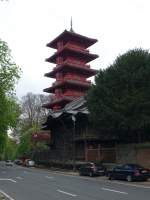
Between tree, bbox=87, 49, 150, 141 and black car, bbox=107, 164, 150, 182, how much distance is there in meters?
8.37

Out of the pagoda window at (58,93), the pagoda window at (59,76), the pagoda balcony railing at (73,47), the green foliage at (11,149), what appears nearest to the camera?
the pagoda window at (58,93)

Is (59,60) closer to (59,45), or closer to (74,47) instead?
(59,45)

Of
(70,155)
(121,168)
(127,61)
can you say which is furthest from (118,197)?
(70,155)

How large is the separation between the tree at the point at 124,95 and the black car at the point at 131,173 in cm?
837

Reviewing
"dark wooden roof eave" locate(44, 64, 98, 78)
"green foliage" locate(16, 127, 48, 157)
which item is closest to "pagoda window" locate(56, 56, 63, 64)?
"dark wooden roof eave" locate(44, 64, 98, 78)

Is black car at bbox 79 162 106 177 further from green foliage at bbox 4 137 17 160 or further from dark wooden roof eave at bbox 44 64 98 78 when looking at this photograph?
green foliage at bbox 4 137 17 160

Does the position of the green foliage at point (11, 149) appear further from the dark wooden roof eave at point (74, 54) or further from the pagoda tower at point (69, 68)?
the pagoda tower at point (69, 68)

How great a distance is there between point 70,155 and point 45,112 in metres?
38.1

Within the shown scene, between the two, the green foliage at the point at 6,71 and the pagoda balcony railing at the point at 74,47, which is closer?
the green foliage at the point at 6,71

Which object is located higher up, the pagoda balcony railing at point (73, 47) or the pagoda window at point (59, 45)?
the pagoda window at point (59, 45)

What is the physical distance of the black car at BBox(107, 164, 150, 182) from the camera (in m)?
33.9

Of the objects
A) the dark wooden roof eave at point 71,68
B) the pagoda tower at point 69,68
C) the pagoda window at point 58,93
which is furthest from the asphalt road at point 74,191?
the dark wooden roof eave at point 71,68

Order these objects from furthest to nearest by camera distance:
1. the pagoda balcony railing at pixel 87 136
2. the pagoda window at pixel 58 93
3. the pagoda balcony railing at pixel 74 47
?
the pagoda balcony railing at pixel 74 47 < the pagoda window at pixel 58 93 < the pagoda balcony railing at pixel 87 136

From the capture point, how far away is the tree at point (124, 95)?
1729 inches
